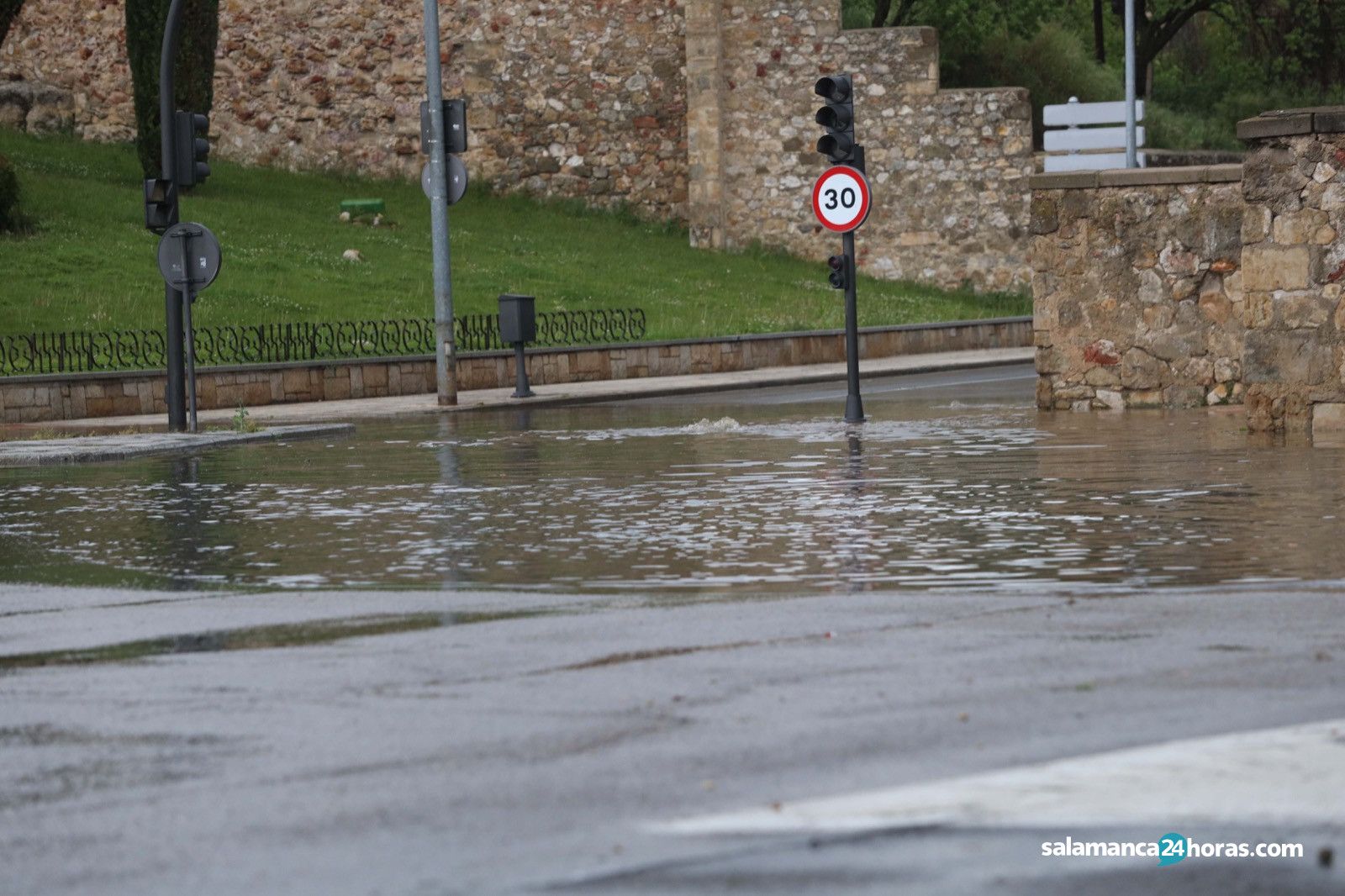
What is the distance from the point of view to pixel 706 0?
44625 mm

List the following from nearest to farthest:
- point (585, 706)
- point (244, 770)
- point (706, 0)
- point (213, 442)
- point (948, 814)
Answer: point (948, 814), point (244, 770), point (585, 706), point (213, 442), point (706, 0)

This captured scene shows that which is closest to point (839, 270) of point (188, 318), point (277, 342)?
point (188, 318)

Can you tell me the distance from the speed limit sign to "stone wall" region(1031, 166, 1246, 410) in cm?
161

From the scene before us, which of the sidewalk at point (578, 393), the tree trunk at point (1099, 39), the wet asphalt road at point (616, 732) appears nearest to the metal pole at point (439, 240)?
the sidewalk at point (578, 393)

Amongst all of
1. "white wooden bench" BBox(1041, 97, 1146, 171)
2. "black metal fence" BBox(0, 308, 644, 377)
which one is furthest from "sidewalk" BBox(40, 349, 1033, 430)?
"white wooden bench" BBox(1041, 97, 1146, 171)

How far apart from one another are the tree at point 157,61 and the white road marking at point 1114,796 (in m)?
33.3

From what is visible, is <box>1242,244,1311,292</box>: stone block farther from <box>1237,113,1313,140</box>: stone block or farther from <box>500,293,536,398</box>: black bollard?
<box>500,293,536,398</box>: black bollard

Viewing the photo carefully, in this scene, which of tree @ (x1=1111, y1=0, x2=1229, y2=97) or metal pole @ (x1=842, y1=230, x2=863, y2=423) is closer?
metal pole @ (x1=842, y1=230, x2=863, y2=423)

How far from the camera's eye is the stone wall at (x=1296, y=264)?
1688 centimetres

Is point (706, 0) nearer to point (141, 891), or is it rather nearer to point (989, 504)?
point (989, 504)

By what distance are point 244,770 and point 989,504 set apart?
747 centimetres

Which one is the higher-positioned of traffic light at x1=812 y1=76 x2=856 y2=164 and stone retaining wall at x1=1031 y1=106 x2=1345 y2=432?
traffic light at x1=812 y1=76 x2=856 y2=164

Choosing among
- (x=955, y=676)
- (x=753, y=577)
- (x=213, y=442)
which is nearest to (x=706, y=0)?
(x=213, y=442)

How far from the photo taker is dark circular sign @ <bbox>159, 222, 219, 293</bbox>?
2105 cm
